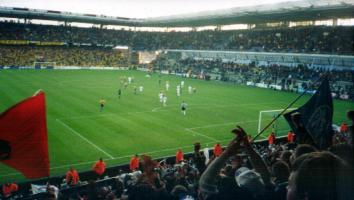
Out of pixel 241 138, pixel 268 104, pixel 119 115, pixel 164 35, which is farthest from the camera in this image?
pixel 164 35

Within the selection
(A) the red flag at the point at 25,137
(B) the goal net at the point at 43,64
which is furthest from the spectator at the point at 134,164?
(B) the goal net at the point at 43,64

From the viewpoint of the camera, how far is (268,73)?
5844 cm

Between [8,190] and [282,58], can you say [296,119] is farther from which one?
[282,58]

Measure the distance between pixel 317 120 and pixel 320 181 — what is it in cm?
446

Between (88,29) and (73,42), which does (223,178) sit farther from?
(88,29)

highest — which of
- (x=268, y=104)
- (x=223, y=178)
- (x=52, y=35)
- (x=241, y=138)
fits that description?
(x=52, y=35)

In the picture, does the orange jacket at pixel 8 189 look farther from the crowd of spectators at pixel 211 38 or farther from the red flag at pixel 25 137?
the crowd of spectators at pixel 211 38

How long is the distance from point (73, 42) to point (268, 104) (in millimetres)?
58618

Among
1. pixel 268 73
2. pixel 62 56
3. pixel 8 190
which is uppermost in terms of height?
pixel 62 56

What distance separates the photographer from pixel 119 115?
1157 inches

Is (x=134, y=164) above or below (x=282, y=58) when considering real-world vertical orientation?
below

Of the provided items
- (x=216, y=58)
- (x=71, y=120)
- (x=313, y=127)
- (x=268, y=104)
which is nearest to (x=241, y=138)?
(x=313, y=127)

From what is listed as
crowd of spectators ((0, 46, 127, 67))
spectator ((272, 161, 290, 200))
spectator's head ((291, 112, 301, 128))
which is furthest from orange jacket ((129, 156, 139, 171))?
crowd of spectators ((0, 46, 127, 67))

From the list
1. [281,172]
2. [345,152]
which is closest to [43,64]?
[281,172]
